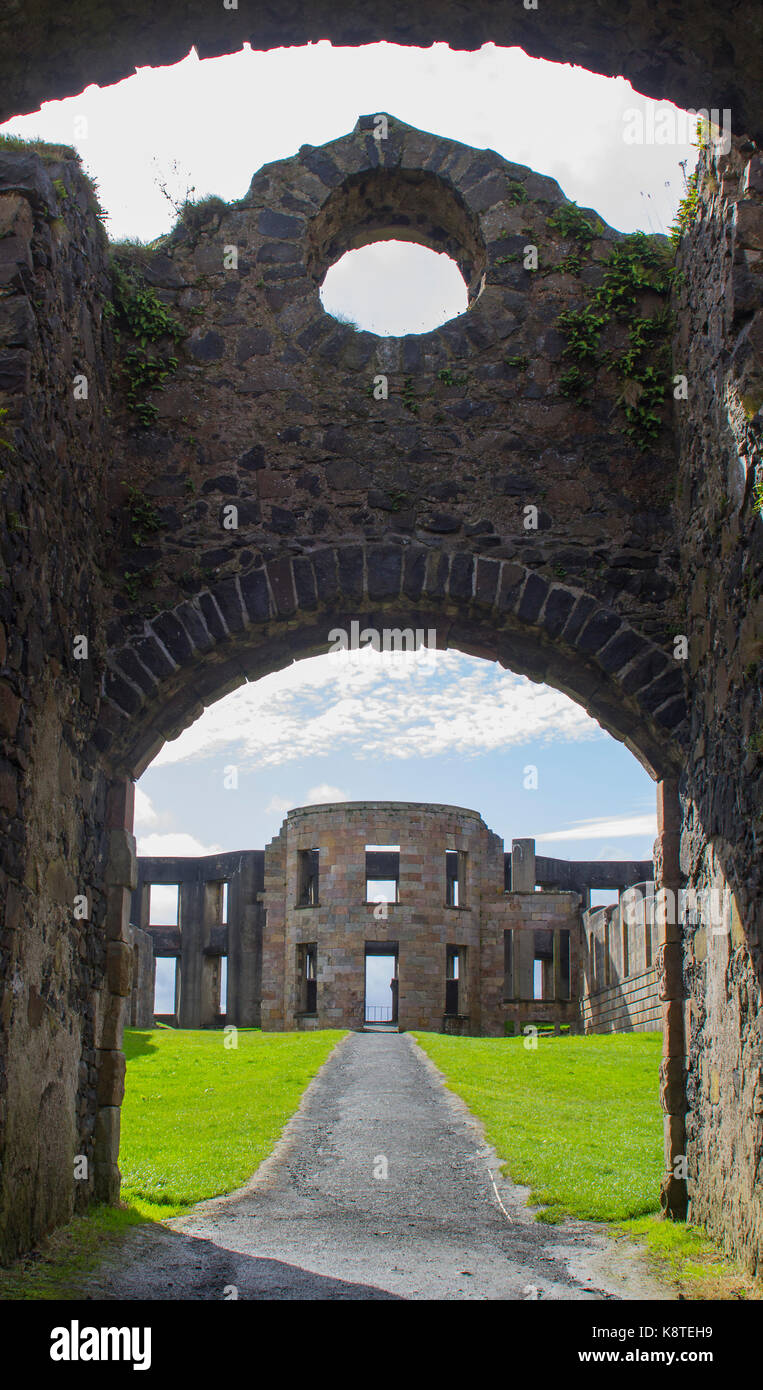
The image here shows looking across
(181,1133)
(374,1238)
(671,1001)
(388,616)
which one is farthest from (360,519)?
(181,1133)

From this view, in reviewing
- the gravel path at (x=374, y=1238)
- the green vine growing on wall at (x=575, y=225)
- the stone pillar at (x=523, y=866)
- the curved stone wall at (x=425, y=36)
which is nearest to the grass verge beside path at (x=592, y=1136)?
the gravel path at (x=374, y=1238)

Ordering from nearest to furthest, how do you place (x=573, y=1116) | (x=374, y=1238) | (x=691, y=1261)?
1. (x=691, y=1261)
2. (x=374, y=1238)
3. (x=573, y=1116)

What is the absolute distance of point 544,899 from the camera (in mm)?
30594

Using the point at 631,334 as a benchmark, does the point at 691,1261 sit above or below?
below

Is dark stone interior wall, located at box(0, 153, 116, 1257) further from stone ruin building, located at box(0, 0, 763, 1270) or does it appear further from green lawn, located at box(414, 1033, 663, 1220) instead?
green lawn, located at box(414, 1033, 663, 1220)

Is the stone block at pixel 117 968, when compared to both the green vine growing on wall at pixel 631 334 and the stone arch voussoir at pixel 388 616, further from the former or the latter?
the green vine growing on wall at pixel 631 334

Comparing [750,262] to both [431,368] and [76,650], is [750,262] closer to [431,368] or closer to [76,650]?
[431,368]

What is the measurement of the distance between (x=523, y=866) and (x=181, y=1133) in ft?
73.0

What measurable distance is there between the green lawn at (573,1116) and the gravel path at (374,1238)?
0.26m

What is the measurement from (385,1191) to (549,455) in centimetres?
496

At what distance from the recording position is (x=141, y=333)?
793 centimetres

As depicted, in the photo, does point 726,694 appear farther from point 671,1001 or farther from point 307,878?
point 307,878

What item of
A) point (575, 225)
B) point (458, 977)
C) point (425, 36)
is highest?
point (575, 225)

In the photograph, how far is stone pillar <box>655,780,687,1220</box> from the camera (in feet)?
22.0
